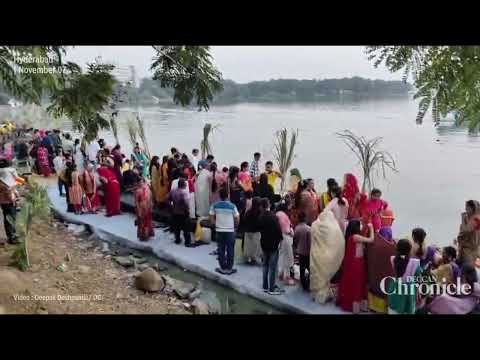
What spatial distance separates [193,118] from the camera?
13.9 metres

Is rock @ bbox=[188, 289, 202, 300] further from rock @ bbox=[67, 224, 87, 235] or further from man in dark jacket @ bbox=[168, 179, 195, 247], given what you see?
rock @ bbox=[67, 224, 87, 235]

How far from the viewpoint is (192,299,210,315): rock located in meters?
4.07

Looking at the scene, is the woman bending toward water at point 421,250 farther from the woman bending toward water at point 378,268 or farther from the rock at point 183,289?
the rock at point 183,289

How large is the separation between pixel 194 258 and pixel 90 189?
2304 millimetres

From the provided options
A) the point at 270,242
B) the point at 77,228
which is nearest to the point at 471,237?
the point at 270,242

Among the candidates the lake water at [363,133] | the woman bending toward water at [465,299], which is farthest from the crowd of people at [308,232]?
the lake water at [363,133]

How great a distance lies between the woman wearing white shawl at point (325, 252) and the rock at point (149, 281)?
5.16ft

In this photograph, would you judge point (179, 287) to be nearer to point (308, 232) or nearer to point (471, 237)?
point (308, 232)

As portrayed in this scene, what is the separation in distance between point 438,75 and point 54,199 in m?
5.95
